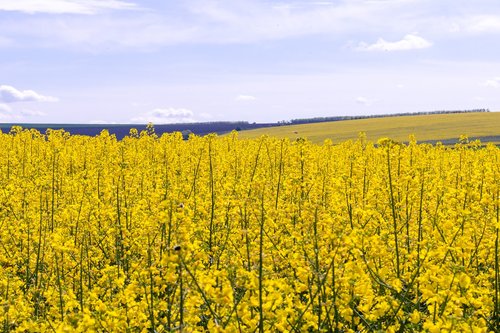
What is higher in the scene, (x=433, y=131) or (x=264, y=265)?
(x=433, y=131)

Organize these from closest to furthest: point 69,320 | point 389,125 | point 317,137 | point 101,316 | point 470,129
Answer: point 69,320, point 101,316, point 470,129, point 317,137, point 389,125

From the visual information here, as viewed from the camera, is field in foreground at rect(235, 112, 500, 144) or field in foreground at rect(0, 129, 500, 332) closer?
field in foreground at rect(0, 129, 500, 332)

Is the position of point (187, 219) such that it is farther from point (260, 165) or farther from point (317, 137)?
point (317, 137)

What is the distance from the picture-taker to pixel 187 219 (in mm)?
4469

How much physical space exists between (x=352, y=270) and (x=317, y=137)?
5768 centimetres

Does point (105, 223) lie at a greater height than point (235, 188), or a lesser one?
lesser

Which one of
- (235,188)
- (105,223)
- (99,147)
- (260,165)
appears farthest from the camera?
(99,147)

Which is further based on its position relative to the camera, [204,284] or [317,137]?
[317,137]

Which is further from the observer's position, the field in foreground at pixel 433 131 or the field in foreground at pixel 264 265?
the field in foreground at pixel 433 131

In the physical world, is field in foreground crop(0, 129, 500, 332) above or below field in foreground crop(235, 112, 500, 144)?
below

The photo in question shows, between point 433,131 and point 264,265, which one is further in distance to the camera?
point 433,131

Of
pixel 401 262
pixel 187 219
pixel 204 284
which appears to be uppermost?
pixel 187 219

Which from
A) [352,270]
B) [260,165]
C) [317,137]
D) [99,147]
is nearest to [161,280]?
[352,270]

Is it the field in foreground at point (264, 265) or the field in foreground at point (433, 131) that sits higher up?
the field in foreground at point (433, 131)
